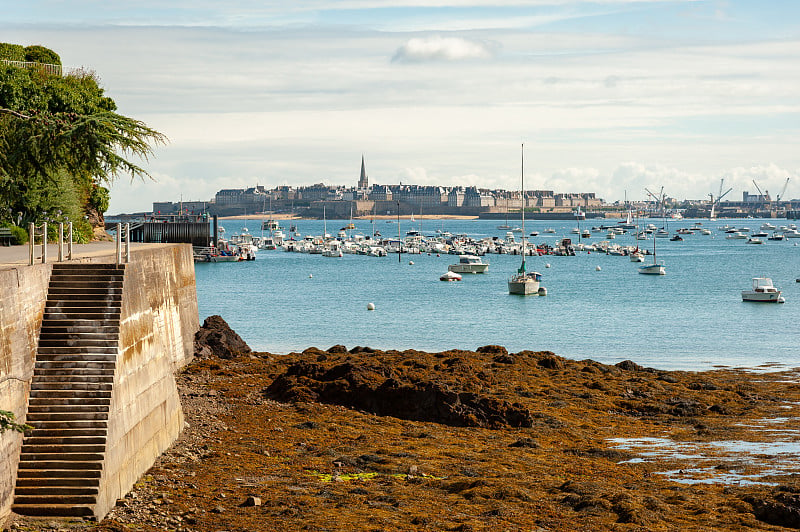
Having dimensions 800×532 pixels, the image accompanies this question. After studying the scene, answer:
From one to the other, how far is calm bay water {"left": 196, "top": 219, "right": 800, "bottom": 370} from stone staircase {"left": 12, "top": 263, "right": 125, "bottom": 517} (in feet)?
92.1

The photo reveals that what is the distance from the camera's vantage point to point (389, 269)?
117250mm

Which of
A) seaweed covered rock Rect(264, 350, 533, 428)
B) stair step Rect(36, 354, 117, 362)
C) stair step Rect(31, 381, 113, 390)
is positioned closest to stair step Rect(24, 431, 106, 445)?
stair step Rect(31, 381, 113, 390)

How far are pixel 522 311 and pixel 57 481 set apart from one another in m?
54.1

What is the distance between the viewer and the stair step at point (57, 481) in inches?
693

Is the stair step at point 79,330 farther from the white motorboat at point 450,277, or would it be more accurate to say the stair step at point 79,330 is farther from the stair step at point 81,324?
the white motorboat at point 450,277

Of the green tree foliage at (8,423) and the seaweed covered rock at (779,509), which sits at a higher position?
the green tree foliage at (8,423)

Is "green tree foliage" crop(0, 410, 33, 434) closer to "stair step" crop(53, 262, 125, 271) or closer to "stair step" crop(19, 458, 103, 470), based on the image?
"stair step" crop(19, 458, 103, 470)

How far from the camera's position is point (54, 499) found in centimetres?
1752

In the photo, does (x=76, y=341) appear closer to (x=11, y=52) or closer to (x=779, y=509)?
(x=779, y=509)

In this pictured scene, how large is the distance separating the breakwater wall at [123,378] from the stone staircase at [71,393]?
0.20 m

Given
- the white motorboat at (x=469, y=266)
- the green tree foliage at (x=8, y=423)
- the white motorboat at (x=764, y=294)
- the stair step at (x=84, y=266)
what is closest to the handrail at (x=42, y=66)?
the stair step at (x=84, y=266)

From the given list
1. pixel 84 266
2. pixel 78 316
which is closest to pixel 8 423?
pixel 78 316

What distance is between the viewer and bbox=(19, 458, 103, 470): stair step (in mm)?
17778

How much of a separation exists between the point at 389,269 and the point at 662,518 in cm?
9889
